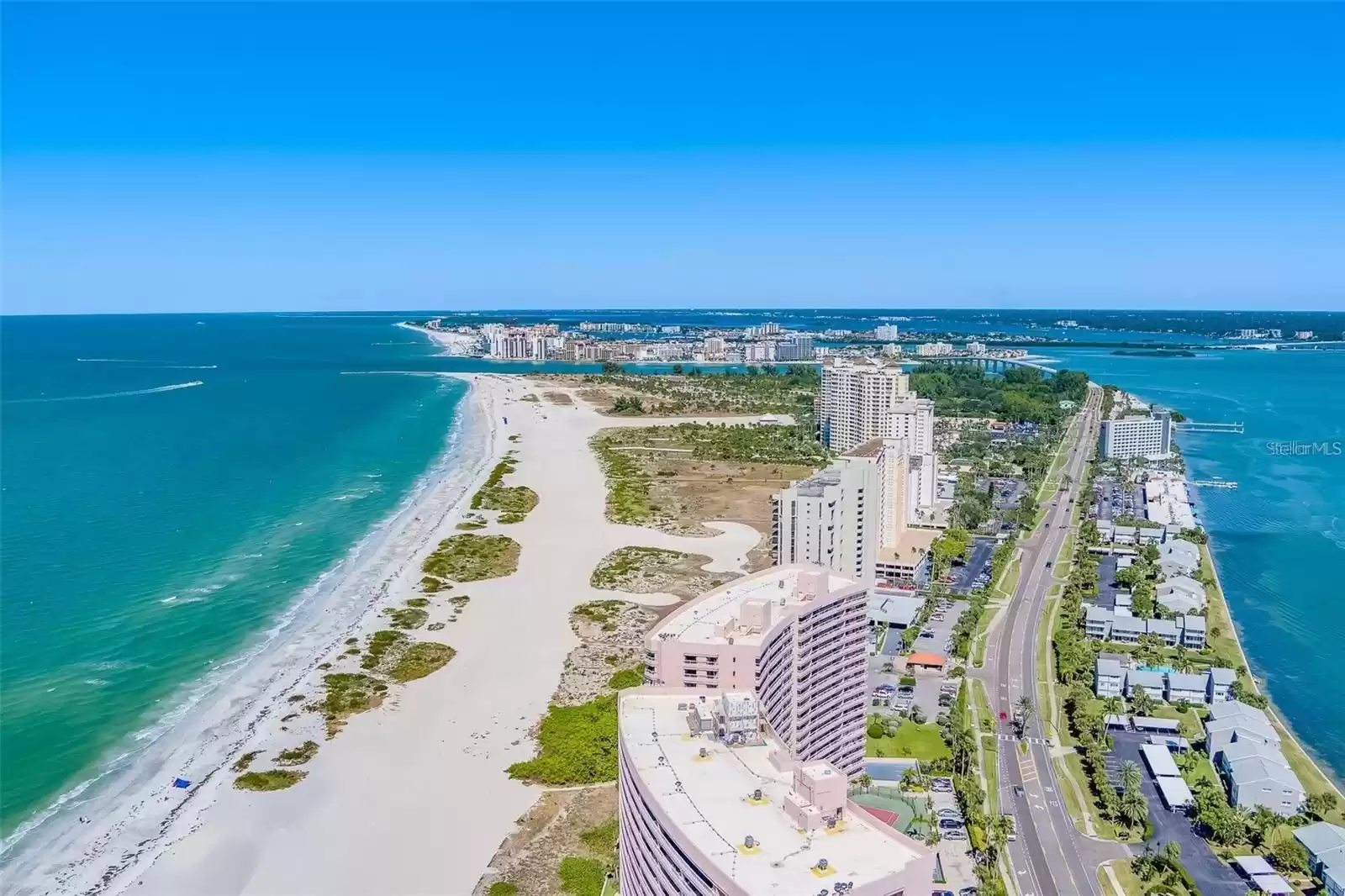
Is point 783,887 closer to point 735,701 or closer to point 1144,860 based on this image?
point 735,701

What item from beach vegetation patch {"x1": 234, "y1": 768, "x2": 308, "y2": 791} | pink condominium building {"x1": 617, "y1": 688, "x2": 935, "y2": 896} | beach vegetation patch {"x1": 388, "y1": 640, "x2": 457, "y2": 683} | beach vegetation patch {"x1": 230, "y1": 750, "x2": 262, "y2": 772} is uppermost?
pink condominium building {"x1": 617, "y1": 688, "x2": 935, "y2": 896}

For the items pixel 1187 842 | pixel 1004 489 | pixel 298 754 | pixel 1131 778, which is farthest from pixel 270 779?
pixel 1004 489

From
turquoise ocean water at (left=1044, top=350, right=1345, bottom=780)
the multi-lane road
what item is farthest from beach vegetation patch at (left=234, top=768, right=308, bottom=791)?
turquoise ocean water at (left=1044, top=350, right=1345, bottom=780)

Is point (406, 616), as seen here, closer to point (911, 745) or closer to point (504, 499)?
point (911, 745)

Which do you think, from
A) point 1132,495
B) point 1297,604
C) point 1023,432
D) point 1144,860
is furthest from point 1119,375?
point 1144,860

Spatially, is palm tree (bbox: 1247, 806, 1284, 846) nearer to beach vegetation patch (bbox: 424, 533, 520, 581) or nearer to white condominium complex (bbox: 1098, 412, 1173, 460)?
beach vegetation patch (bbox: 424, 533, 520, 581)
